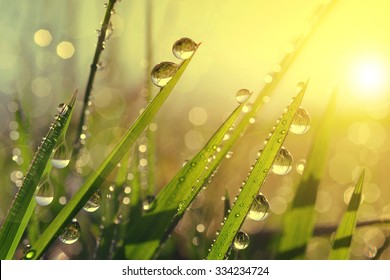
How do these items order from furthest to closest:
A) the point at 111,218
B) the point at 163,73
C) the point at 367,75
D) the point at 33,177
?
1. the point at 367,75
2. the point at 111,218
3. the point at 163,73
4. the point at 33,177

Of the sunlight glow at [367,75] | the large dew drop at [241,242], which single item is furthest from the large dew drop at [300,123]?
the sunlight glow at [367,75]

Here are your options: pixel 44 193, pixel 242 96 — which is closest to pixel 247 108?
pixel 242 96

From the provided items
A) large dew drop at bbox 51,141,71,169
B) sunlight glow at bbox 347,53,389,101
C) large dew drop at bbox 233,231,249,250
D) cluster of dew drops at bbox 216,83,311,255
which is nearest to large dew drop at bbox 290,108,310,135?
cluster of dew drops at bbox 216,83,311,255

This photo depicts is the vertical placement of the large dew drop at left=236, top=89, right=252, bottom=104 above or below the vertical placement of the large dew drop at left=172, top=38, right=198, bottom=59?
below

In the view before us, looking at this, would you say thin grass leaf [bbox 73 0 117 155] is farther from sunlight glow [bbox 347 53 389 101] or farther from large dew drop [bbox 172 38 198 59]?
sunlight glow [bbox 347 53 389 101]

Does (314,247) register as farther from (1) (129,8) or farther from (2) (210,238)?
(1) (129,8)

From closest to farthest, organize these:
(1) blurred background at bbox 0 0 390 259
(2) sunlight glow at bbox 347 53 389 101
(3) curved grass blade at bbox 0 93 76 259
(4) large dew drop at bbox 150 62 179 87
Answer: (3) curved grass blade at bbox 0 93 76 259, (4) large dew drop at bbox 150 62 179 87, (1) blurred background at bbox 0 0 390 259, (2) sunlight glow at bbox 347 53 389 101

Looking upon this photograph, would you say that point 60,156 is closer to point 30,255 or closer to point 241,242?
point 30,255
